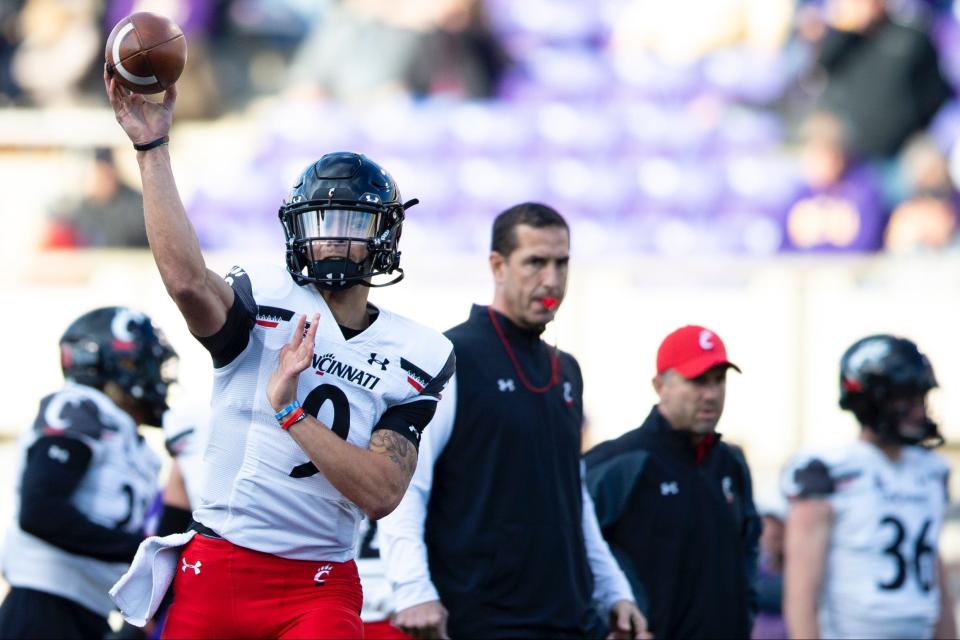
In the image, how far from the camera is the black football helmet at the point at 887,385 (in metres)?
5.84

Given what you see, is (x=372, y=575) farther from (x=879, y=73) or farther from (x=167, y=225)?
(x=879, y=73)

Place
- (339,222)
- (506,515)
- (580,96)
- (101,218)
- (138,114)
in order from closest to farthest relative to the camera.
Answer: (138,114) < (339,222) < (506,515) < (101,218) < (580,96)

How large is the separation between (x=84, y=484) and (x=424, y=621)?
5.10ft

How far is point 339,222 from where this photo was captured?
12.7ft

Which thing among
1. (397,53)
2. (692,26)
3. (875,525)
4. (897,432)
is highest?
(692,26)

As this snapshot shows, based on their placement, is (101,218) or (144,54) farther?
(101,218)

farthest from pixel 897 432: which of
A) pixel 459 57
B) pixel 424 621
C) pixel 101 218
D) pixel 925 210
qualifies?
pixel 459 57

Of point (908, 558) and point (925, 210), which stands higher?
point (925, 210)

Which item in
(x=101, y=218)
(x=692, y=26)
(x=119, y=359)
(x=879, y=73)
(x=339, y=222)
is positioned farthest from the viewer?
(x=692, y=26)

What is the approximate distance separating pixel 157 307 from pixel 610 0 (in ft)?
22.1

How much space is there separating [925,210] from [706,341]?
9916 millimetres

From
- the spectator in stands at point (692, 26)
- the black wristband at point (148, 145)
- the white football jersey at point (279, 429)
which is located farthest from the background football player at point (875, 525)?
the spectator in stands at point (692, 26)

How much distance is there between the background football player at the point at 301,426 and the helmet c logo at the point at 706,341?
6.11ft

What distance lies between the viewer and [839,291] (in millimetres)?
12852
